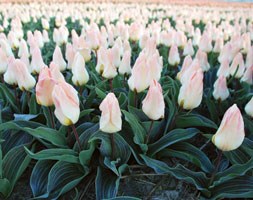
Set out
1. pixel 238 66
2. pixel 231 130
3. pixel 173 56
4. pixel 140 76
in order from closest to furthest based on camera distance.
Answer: pixel 231 130
pixel 140 76
pixel 238 66
pixel 173 56

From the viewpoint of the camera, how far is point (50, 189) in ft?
5.17

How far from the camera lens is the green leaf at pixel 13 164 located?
1650 millimetres

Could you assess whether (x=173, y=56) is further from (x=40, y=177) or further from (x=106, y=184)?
(x=40, y=177)

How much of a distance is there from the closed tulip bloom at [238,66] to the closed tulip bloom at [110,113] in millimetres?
1170

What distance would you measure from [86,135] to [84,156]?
16 centimetres

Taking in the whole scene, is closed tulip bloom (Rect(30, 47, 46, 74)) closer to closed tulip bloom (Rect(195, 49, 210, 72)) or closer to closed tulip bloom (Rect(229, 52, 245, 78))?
closed tulip bloom (Rect(195, 49, 210, 72))

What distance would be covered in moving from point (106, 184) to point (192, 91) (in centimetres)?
63

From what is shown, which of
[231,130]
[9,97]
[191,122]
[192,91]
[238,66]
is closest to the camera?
[231,130]

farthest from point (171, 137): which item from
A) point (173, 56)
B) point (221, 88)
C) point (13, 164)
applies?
point (173, 56)

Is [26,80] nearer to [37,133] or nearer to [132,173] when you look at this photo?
[37,133]

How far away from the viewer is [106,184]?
1.64 metres

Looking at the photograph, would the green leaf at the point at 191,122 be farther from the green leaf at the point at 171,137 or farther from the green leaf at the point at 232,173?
the green leaf at the point at 232,173

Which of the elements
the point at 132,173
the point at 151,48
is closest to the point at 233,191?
the point at 132,173

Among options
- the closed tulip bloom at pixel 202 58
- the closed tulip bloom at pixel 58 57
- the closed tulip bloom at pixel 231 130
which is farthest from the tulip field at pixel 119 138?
the closed tulip bloom at pixel 202 58
